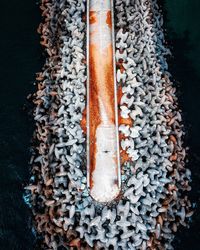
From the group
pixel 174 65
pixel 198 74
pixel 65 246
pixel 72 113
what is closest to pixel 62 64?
pixel 72 113

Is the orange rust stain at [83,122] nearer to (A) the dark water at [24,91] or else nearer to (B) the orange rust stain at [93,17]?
(A) the dark water at [24,91]

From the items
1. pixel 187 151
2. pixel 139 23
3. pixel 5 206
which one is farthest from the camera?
pixel 139 23

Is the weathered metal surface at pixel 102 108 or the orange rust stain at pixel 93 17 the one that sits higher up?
the orange rust stain at pixel 93 17

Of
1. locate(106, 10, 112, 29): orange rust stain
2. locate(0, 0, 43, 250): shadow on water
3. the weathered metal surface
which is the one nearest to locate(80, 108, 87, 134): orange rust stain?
the weathered metal surface

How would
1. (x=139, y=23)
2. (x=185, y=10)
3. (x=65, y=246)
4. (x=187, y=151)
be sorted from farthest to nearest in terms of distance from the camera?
1. (x=185, y=10)
2. (x=139, y=23)
3. (x=187, y=151)
4. (x=65, y=246)

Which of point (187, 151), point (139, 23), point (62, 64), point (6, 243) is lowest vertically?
point (6, 243)

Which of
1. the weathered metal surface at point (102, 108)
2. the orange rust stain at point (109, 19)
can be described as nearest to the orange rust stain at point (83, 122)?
the weathered metal surface at point (102, 108)

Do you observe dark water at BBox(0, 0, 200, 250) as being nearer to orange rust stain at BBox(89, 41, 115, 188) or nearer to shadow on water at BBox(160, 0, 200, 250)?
shadow on water at BBox(160, 0, 200, 250)

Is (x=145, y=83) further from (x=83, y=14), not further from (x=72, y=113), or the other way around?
(x=83, y=14)
